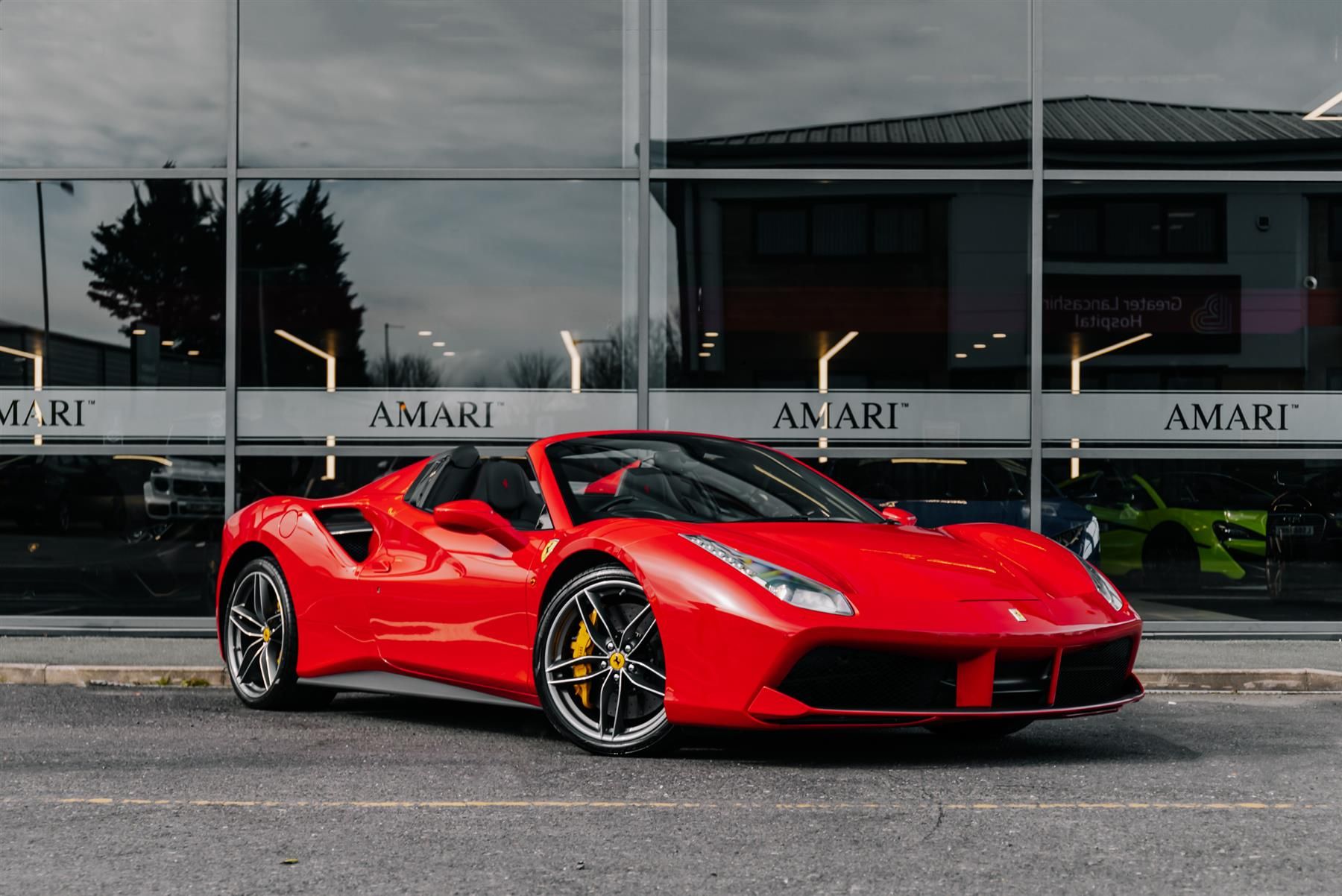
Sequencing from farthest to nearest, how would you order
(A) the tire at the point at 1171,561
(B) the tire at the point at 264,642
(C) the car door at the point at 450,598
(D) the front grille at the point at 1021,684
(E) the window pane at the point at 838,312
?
1. (E) the window pane at the point at 838,312
2. (A) the tire at the point at 1171,561
3. (B) the tire at the point at 264,642
4. (C) the car door at the point at 450,598
5. (D) the front grille at the point at 1021,684

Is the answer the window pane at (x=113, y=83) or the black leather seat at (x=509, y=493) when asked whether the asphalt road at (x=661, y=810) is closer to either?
the black leather seat at (x=509, y=493)

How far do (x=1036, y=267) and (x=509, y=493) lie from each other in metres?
5.89

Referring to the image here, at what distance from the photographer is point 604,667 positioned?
5715 mm

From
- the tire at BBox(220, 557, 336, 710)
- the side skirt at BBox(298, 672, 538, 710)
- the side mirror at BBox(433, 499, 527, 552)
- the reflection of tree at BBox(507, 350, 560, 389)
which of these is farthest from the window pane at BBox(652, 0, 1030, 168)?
the side mirror at BBox(433, 499, 527, 552)

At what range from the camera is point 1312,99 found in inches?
446

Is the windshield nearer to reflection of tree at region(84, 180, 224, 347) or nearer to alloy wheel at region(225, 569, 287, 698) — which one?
alloy wheel at region(225, 569, 287, 698)

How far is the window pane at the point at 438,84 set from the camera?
11312mm

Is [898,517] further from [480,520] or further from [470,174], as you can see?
[470,174]

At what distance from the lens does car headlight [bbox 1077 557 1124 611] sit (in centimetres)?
593

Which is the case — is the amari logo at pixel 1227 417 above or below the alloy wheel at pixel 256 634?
above

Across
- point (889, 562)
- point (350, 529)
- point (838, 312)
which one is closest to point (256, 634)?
point (350, 529)

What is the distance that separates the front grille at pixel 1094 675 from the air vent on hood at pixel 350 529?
3.06 meters

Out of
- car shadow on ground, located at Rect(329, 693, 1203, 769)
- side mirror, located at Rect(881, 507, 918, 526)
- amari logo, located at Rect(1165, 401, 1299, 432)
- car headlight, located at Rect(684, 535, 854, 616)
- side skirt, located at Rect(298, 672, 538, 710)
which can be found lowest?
car shadow on ground, located at Rect(329, 693, 1203, 769)

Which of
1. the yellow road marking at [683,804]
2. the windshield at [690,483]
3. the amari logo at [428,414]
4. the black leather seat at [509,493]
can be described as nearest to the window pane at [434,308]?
the amari logo at [428,414]
